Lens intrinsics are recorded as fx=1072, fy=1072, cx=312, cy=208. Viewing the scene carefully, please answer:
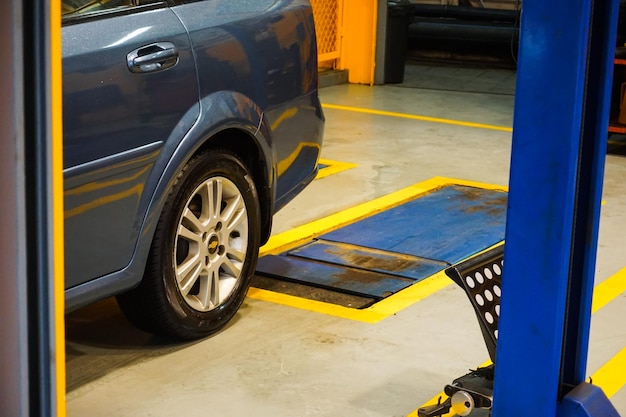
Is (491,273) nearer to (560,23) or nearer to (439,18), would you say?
(560,23)

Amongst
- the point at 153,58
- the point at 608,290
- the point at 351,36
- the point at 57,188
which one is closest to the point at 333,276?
the point at 608,290

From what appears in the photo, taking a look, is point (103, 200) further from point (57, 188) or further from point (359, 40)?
point (359, 40)

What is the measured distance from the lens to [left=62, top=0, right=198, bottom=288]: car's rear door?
3699 mm

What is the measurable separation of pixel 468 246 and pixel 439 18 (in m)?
10.1

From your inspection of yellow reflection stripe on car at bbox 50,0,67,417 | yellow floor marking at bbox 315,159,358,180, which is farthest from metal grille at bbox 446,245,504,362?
yellow floor marking at bbox 315,159,358,180

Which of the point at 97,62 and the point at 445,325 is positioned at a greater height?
the point at 97,62

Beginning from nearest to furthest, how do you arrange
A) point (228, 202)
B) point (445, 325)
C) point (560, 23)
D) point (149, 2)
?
point (560, 23), point (149, 2), point (228, 202), point (445, 325)

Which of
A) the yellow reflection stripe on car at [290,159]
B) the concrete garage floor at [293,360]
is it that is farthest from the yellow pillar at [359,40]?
the yellow reflection stripe on car at [290,159]

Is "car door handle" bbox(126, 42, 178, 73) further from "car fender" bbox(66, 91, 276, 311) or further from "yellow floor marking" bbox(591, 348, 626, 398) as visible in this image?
"yellow floor marking" bbox(591, 348, 626, 398)

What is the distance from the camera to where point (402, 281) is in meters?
5.43

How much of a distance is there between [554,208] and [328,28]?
931cm

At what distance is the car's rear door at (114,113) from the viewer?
3699 millimetres

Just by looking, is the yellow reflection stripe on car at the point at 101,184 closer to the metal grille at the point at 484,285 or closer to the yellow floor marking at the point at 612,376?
the metal grille at the point at 484,285

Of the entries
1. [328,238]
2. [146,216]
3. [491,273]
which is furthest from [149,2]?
[328,238]
